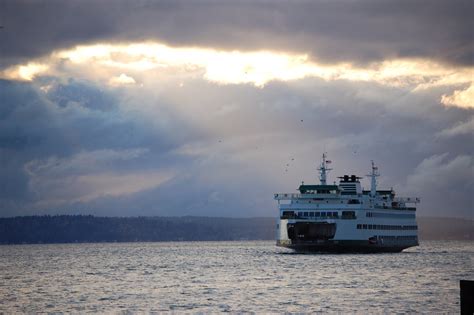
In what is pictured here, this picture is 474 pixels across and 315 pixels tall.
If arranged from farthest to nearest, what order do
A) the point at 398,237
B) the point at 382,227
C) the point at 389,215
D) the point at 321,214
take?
the point at 398,237
the point at 389,215
the point at 382,227
the point at 321,214

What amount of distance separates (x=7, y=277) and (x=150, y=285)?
30.1 metres

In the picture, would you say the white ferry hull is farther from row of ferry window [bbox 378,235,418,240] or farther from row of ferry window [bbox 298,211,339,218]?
row of ferry window [bbox 298,211,339,218]

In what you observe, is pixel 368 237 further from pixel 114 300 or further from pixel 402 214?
pixel 114 300

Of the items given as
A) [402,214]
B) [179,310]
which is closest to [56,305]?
[179,310]

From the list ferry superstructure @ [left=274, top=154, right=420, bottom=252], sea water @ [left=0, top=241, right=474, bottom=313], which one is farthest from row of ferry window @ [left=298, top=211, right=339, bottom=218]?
sea water @ [left=0, top=241, right=474, bottom=313]

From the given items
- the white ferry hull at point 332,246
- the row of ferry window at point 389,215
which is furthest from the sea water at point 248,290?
the row of ferry window at point 389,215

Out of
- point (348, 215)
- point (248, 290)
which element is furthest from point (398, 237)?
point (248, 290)

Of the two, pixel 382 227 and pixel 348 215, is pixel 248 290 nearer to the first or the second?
pixel 348 215

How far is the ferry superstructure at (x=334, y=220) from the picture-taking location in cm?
13512

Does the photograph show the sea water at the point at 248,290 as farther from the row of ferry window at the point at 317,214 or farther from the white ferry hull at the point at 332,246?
the row of ferry window at the point at 317,214

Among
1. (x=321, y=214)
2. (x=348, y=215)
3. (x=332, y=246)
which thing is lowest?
(x=332, y=246)

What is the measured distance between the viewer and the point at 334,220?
5369 inches

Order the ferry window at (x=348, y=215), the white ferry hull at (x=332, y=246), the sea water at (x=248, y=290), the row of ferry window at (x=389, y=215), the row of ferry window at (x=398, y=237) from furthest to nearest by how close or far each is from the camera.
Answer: the row of ferry window at (x=398, y=237) < the row of ferry window at (x=389, y=215) < the ferry window at (x=348, y=215) < the white ferry hull at (x=332, y=246) < the sea water at (x=248, y=290)

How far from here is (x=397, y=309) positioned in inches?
2501
